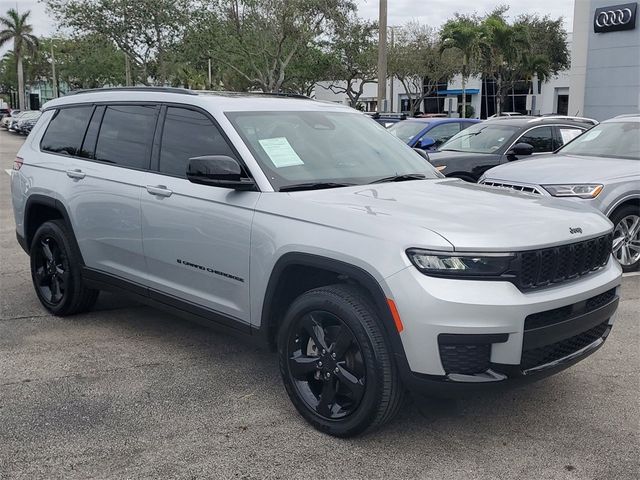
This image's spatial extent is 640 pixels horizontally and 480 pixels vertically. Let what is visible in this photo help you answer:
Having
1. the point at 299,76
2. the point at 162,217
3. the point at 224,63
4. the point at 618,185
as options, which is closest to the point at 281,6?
the point at 224,63

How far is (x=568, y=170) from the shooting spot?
24.2ft

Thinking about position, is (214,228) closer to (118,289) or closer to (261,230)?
(261,230)

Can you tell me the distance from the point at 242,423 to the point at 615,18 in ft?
82.6

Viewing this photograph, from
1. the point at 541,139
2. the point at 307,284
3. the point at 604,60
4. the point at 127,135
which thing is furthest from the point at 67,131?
the point at 604,60

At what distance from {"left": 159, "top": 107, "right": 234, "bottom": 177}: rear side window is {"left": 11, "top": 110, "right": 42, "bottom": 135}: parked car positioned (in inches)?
1561

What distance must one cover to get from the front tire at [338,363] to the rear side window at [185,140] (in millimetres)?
1278

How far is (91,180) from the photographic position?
17.3 feet

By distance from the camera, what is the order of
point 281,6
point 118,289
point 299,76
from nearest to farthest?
point 118,289 → point 281,6 → point 299,76

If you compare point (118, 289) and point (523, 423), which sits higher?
point (118, 289)

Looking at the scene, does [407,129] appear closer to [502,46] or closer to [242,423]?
[242,423]

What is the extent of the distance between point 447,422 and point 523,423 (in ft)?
1.40

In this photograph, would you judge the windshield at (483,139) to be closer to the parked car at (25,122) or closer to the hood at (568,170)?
the hood at (568,170)

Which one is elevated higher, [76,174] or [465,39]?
[465,39]

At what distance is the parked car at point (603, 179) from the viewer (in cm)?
707
